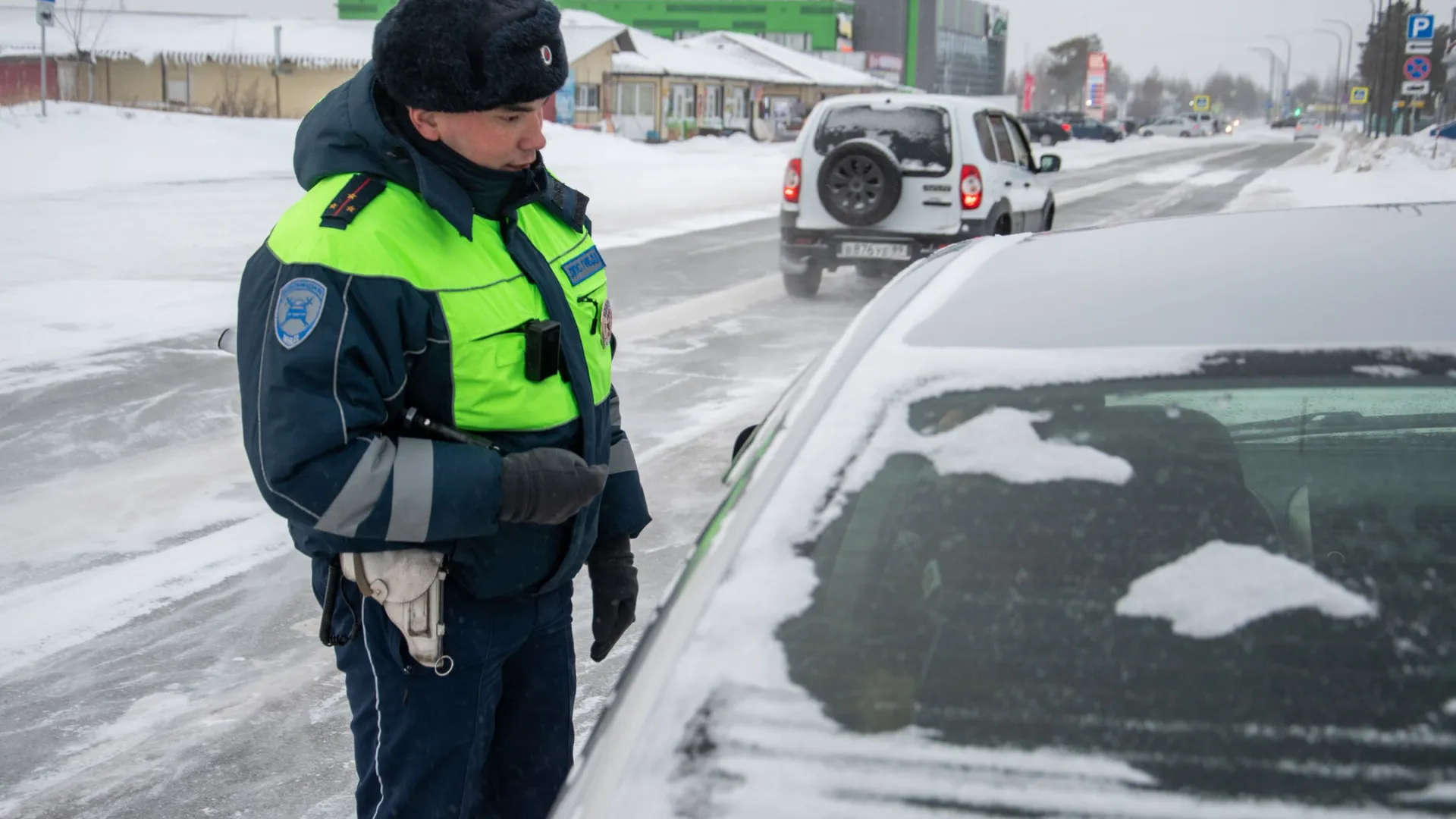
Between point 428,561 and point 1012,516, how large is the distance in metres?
0.94

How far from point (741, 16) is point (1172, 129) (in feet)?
89.5

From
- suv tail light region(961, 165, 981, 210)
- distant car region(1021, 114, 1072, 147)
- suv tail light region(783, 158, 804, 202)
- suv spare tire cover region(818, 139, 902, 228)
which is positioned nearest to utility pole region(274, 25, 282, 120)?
distant car region(1021, 114, 1072, 147)

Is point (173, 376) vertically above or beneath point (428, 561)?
beneath

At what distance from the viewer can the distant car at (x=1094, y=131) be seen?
65.9 metres

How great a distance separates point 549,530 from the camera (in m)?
2.29

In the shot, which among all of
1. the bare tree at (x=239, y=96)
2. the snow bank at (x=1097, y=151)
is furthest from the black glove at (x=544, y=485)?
the bare tree at (x=239, y=96)

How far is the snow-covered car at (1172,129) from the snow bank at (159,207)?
168 feet

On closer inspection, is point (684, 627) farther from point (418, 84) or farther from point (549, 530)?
point (418, 84)

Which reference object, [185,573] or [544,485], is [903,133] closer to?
[185,573]

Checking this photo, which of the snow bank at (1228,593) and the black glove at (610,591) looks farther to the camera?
the black glove at (610,591)

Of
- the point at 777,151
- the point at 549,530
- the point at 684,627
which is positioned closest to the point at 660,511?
the point at 549,530

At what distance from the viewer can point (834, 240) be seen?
37.1ft

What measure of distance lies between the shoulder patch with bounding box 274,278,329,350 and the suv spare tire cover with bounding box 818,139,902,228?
30.5 ft

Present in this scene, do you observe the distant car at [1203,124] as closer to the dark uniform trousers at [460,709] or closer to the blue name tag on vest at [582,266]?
the blue name tag on vest at [582,266]
